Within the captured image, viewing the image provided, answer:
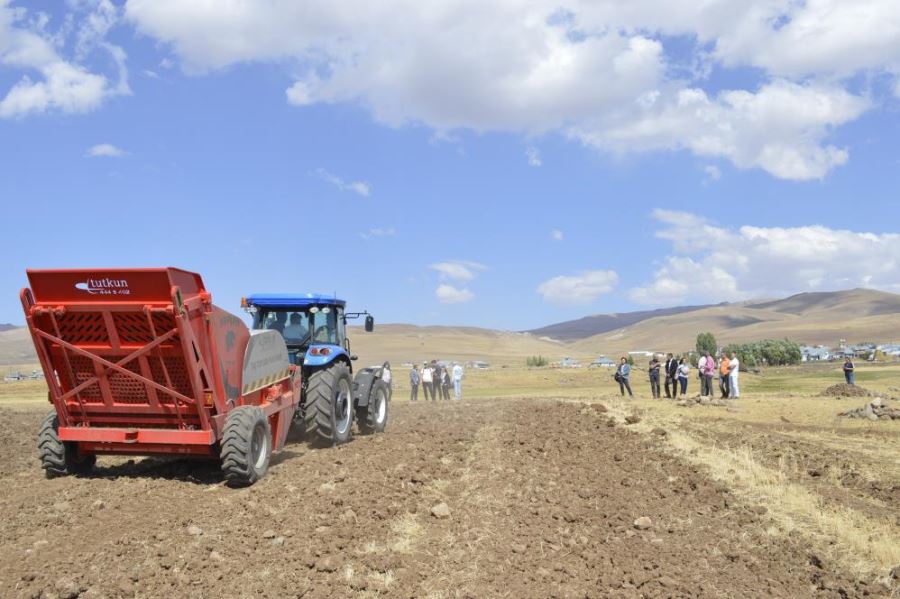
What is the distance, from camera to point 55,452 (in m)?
8.88

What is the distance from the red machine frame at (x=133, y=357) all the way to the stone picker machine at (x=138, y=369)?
1cm

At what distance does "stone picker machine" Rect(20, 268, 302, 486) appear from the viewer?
8.04m

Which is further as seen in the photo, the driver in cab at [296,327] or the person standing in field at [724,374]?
the person standing in field at [724,374]

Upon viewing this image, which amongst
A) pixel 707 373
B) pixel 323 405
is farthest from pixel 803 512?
pixel 707 373

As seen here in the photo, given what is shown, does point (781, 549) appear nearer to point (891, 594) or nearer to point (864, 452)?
point (891, 594)

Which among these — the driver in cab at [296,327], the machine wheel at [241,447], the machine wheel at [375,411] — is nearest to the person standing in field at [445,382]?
the machine wheel at [375,411]

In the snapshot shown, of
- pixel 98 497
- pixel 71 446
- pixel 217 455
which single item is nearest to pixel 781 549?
pixel 217 455

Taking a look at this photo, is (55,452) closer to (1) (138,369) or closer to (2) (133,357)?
(1) (138,369)

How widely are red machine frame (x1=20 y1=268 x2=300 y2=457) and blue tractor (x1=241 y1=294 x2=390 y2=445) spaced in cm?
249

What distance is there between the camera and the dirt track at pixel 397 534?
567 centimetres

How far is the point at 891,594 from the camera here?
5.77 metres

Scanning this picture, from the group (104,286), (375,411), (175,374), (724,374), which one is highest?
(104,286)

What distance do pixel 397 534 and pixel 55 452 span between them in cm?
460

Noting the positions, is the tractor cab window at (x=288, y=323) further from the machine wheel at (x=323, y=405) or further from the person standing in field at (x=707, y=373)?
the person standing in field at (x=707, y=373)
